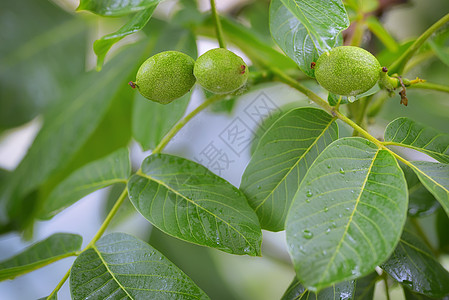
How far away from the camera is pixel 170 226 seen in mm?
424

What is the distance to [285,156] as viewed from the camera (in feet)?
1.45

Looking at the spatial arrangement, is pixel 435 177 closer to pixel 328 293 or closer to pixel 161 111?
pixel 328 293

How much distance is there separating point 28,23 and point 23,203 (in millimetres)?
413

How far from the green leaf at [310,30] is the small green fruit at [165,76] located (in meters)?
0.10

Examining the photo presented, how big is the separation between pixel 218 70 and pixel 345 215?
0.54 feet

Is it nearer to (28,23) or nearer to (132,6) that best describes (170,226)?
(132,6)

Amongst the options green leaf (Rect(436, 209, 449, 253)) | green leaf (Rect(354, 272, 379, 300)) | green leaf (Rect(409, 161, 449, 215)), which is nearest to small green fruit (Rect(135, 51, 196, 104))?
green leaf (Rect(409, 161, 449, 215))

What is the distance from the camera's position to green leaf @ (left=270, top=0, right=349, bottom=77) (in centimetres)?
38

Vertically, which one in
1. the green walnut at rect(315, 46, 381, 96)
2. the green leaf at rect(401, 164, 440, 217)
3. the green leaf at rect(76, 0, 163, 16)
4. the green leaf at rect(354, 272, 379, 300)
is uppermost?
the green leaf at rect(76, 0, 163, 16)

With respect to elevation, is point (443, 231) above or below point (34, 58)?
below

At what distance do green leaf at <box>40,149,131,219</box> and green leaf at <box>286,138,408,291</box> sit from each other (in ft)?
0.90

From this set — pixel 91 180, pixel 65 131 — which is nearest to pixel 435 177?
pixel 91 180

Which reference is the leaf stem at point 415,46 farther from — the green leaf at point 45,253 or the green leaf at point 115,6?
the green leaf at point 45,253

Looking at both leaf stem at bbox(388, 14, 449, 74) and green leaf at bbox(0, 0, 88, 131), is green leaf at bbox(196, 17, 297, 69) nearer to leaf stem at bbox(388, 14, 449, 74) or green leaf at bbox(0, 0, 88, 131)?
leaf stem at bbox(388, 14, 449, 74)
